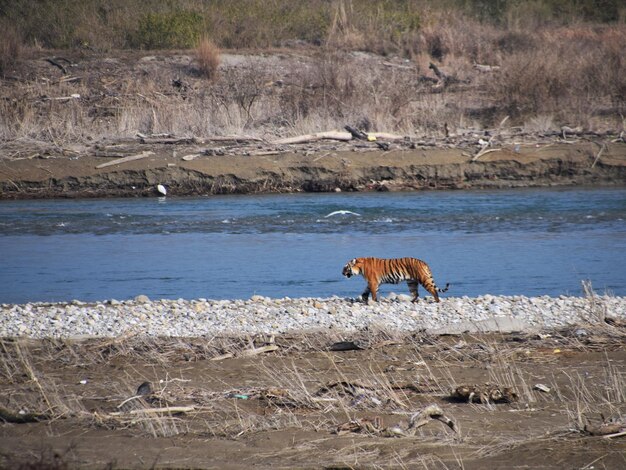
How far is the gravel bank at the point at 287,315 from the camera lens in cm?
1039

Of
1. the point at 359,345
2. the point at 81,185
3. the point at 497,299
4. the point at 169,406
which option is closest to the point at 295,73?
the point at 81,185

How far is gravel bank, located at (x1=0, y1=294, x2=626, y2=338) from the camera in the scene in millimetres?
10391

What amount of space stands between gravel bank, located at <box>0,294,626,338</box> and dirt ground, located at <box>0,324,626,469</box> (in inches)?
23.6

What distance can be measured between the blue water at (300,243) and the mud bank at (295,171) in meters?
0.52

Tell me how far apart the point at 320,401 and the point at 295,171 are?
16.8 m

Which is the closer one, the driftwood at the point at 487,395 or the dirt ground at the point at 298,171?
the driftwood at the point at 487,395

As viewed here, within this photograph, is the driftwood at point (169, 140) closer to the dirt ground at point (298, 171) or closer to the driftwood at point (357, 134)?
the dirt ground at point (298, 171)

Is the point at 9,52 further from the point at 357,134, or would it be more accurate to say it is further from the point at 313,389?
the point at 313,389

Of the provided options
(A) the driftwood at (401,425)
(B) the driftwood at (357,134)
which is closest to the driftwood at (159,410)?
(A) the driftwood at (401,425)

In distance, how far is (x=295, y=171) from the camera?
24.1 metres

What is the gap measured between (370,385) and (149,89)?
72.1ft

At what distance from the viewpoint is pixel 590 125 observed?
26.2 metres

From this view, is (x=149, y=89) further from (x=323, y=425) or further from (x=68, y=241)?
(x=323, y=425)

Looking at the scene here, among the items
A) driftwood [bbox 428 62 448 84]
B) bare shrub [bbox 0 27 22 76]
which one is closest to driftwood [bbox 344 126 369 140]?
driftwood [bbox 428 62 448 84]
